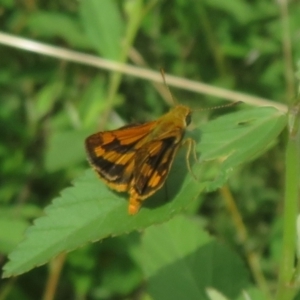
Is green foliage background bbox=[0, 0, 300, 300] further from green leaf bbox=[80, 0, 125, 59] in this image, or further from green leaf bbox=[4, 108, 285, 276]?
green leaf bbox=[4, 108, 285, 276]

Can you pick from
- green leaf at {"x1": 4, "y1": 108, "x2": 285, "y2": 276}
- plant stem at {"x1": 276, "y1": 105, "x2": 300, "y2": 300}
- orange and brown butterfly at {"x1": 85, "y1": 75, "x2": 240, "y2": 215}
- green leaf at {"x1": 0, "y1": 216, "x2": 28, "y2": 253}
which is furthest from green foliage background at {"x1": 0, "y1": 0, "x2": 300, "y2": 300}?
plant stem at {"x1": 276, "y1": 105, "x2": 300, "y2": 300}

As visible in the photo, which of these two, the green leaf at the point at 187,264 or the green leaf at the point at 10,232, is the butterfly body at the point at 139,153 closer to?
the green leaf at the point at 187,264

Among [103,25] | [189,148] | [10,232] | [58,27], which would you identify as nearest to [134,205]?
[189,148]

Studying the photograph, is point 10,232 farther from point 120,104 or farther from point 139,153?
point 139,153

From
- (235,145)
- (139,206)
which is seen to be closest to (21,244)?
(139,206)

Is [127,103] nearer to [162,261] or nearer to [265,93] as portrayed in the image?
[265,93]
